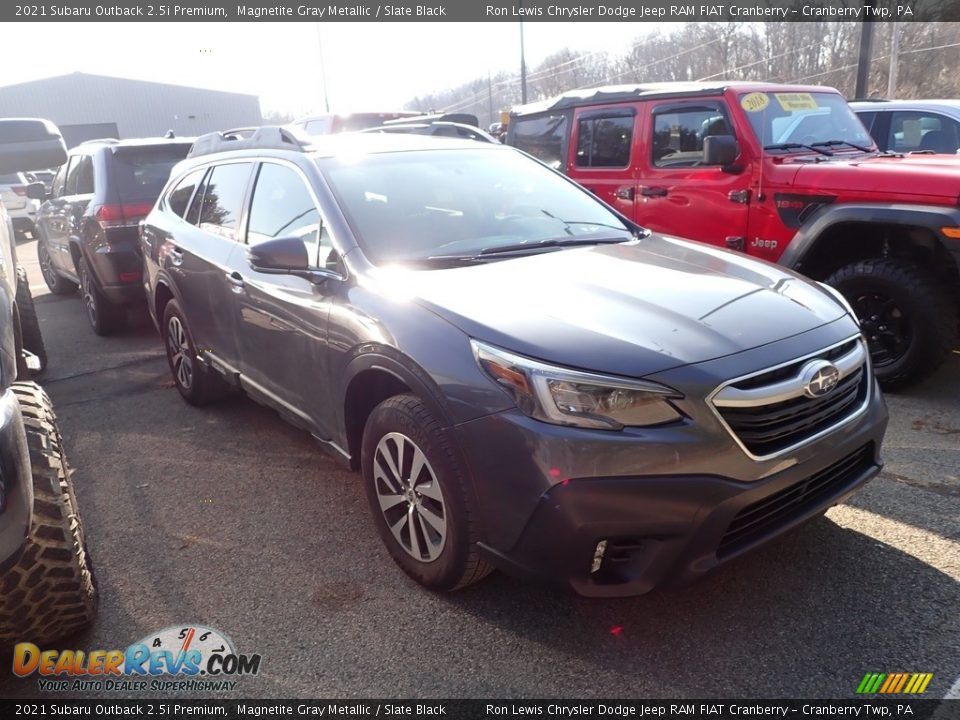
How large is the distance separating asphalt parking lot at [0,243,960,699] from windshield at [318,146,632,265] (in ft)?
4.38

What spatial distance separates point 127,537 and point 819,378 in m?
3.00

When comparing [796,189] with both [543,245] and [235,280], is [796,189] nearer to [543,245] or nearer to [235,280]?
[543,245]

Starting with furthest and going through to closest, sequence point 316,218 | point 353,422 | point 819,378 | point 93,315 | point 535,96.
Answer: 1. point 535,96
2. point 93,315
3. point 316,218
4. point 353,422
5. point 819,378

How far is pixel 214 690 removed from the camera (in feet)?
7.80

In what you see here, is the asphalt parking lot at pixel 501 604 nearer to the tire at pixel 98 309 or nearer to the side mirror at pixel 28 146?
the side mirror at pixel 28 146

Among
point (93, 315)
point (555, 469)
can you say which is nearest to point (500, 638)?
point (555, 469)

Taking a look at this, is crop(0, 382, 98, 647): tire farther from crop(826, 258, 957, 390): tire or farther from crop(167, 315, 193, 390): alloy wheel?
crop(826, 258, 957, 390): tire

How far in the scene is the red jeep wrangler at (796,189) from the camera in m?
4.29

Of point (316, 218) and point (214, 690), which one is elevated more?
point (316, 218)

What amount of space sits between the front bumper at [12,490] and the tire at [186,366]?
2594 mm

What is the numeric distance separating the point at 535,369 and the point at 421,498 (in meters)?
0.74

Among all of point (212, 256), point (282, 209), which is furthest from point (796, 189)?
point (212, 256)

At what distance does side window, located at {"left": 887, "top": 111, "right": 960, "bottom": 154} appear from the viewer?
7004 mm

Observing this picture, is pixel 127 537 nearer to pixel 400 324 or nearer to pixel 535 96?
pixel 400 324
